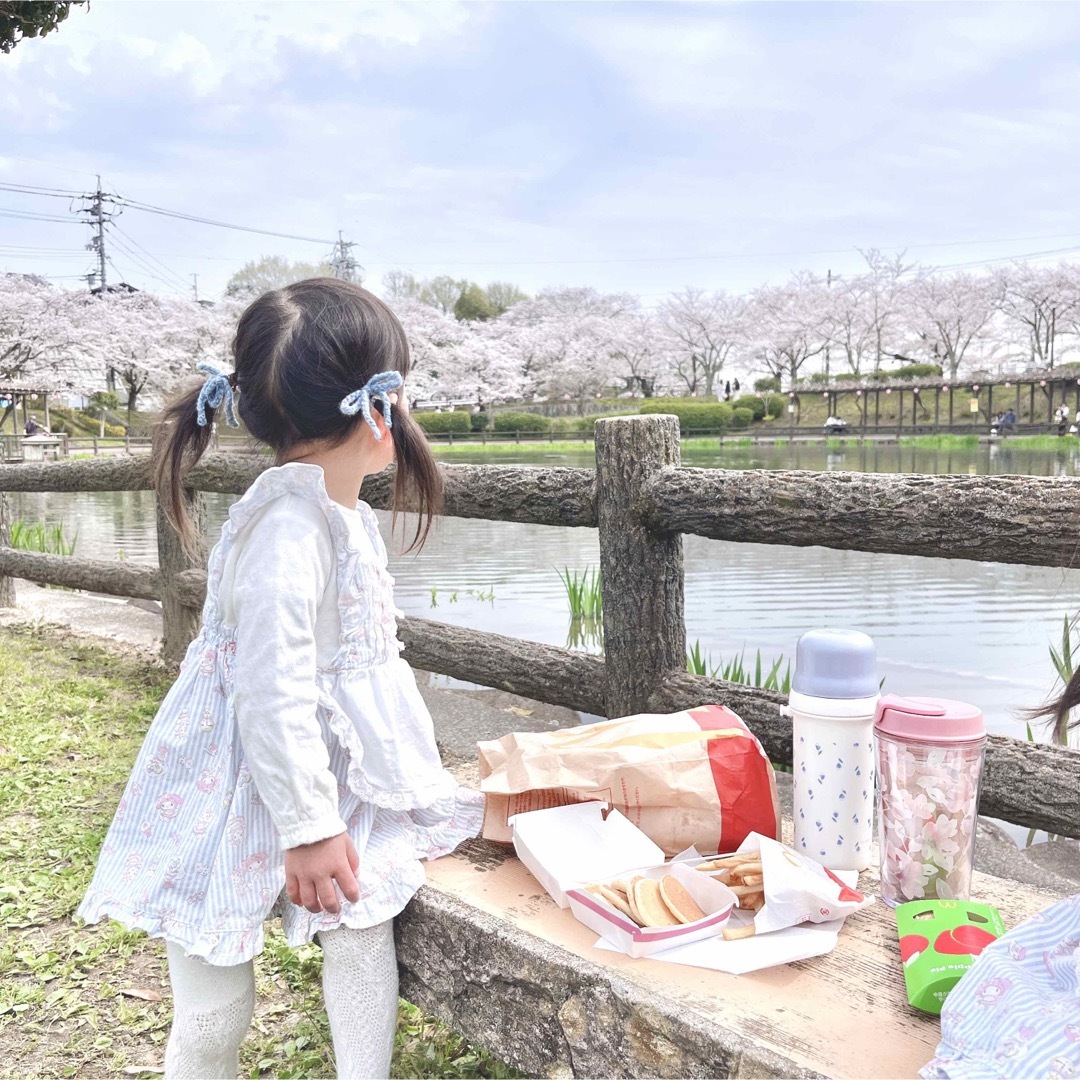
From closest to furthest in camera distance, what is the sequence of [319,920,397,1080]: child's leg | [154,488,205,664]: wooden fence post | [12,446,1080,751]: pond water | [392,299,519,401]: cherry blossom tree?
[319,920,397,1080]: child's leg → [154,488,205,664]: wooden fence post → [12,446,1080,751]: pond water → [392,299,519,401]: cherry blossom tree

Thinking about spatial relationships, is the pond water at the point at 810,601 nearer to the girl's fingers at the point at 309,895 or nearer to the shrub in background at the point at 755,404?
the girl's fingers at the point at 309,895

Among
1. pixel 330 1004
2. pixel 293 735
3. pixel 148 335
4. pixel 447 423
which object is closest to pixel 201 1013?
pixel 330 1004

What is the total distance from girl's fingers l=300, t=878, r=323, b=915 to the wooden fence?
1092 mm

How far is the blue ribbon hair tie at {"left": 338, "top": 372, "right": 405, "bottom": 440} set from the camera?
4.46 feet

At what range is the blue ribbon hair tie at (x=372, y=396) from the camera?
1360 millimetres

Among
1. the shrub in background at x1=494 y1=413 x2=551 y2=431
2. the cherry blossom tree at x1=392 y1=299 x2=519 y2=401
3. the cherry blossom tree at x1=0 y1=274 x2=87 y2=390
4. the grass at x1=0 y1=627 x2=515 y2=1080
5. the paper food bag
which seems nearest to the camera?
the paper food bag

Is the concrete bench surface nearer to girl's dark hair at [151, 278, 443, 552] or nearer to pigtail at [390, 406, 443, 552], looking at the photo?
pigtail at [390, 406, 443, 552]

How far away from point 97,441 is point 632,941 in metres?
31.8

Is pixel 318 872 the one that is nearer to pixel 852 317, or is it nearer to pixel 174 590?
pixel 174 590

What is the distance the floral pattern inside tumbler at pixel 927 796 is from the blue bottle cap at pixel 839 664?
0.07 metres

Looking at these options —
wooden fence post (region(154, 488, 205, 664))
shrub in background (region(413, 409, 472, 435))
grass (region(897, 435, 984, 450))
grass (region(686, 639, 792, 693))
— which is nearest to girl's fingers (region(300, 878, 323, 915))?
grass (region(686, 639, 792, 693))

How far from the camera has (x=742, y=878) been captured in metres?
1.33

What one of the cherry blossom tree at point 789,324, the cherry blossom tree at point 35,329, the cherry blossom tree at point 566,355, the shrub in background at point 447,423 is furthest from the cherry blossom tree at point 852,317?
the cherry blossom tree at point 35,329

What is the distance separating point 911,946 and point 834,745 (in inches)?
13.1
